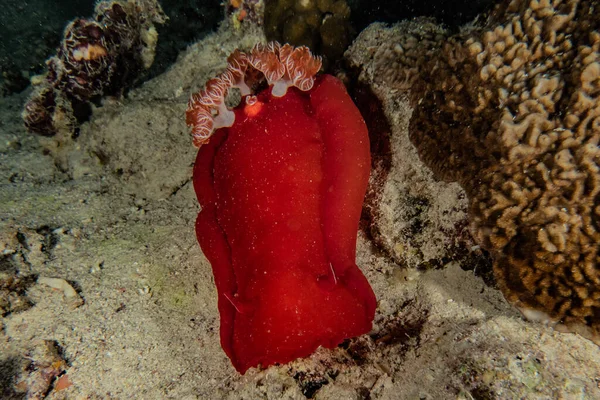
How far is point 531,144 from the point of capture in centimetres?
234

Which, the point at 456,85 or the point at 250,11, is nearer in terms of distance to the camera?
the point at 456,85

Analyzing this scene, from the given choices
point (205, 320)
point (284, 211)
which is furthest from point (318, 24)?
point (205, 320)

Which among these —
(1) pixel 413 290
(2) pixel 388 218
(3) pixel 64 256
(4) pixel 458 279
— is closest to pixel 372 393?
(1) pixel 413 290

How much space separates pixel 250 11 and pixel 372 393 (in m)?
4.79

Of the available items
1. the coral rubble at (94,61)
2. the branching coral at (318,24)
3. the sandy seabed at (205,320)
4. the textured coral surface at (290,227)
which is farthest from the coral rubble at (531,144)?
the coral rubble at (94,61)

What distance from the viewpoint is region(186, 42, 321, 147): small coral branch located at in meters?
Result: 2.90

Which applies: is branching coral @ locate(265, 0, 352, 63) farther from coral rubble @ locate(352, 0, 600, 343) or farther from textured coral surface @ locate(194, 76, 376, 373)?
coral rubble @ locate(352, 0, 600, 343)

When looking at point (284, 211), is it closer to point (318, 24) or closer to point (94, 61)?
point (318, 24)

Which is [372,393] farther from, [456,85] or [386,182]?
[456,85]

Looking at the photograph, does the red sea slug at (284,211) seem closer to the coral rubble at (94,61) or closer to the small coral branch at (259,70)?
the small coral branch at (259,70)

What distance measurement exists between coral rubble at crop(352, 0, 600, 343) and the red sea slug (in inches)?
28.6

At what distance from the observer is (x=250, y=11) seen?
516cm

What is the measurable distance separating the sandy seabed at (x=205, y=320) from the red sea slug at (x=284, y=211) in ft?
0.88

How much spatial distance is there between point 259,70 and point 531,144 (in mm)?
1980
